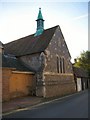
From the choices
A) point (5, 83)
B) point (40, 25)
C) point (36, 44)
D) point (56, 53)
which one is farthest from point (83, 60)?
point (5, 83)

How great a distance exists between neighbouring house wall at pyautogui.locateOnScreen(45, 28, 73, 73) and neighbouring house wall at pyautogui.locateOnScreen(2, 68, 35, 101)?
3040mm

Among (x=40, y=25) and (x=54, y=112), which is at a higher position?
(x=40, y=25)

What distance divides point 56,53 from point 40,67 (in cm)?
438

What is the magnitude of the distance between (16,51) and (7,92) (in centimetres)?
1132

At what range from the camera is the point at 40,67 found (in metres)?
21.1

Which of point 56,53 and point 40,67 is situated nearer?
point 40,67

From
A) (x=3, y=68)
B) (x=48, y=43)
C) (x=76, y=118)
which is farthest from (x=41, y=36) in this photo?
(x=76, y=118)

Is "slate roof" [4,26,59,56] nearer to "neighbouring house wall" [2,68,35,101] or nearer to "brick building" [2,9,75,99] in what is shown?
"brick building" [2,9,75,99]

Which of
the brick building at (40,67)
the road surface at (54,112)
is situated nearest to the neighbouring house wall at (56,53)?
the brick building at (40,67)

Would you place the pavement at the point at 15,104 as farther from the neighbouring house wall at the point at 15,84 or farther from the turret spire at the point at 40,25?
the turret spire at the point at 40,25

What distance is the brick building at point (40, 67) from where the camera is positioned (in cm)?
1872

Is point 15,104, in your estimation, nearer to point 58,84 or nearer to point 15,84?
point 15,84

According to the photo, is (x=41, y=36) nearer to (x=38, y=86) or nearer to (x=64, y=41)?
(x=64, y=41)

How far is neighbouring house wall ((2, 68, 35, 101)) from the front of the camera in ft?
52.1
